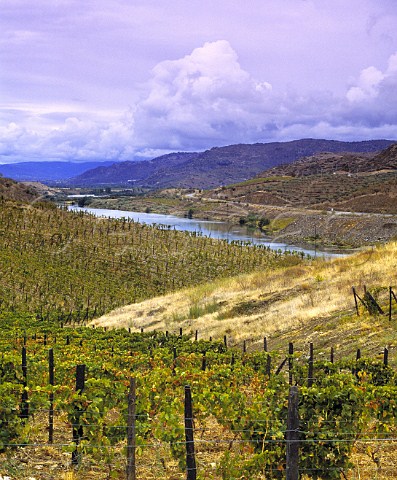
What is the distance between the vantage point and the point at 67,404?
758cm

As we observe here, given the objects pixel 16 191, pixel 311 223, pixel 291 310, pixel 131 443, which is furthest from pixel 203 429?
pixel 16 191

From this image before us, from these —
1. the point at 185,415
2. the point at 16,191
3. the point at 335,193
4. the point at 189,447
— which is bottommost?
the point at 189,447

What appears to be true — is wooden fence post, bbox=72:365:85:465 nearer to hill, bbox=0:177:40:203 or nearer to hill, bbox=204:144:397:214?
hill, bbox=0:177:40:203

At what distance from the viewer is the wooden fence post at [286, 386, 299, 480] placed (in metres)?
5.93

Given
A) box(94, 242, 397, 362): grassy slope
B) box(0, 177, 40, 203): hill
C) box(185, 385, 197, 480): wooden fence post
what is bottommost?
box(94, 242, 397, 362): grassy slope

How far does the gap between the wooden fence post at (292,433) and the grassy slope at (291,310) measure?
9071 mm

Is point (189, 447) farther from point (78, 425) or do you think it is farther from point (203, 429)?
point (78, 425)

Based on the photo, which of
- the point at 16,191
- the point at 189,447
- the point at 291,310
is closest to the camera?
the point at 189,447

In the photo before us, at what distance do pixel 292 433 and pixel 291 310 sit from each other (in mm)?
16966

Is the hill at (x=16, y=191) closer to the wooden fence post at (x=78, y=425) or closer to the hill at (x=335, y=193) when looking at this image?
the hill at (x=335, y=193)

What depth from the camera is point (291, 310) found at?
2267 cm

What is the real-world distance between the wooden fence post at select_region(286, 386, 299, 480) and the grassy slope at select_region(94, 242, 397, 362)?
9071 millimetres

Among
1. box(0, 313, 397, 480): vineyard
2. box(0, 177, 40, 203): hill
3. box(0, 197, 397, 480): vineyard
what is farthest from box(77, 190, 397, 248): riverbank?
box(0, 313, 397, 480): vineyard

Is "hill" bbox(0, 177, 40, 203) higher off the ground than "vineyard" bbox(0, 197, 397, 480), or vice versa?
"hill" bbox(0, 177, 40, 203)
